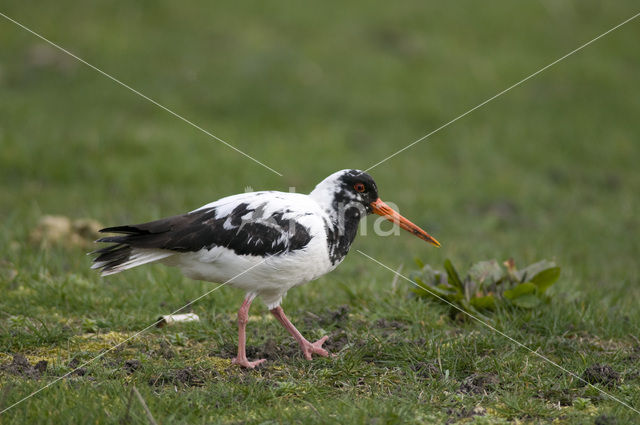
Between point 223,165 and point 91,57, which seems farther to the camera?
point 91,57

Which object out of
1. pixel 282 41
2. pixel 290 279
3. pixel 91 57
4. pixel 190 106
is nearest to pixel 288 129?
pixel 190 106

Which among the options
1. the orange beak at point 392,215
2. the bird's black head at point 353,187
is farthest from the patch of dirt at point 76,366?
the orange beak at point 392,215

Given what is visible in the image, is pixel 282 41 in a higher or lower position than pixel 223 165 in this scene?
higher

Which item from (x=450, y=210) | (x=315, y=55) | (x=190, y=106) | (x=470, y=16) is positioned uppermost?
(x=470, y=16)

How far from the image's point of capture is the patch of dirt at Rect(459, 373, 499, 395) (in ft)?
13.5

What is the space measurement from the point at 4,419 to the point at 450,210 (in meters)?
6.69

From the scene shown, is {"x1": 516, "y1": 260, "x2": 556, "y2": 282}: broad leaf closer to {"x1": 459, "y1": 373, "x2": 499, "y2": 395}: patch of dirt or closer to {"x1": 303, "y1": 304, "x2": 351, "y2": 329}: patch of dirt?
{"x1": 459, "y1": 373, "x2": 499, "y2": 395}: patch of dirt

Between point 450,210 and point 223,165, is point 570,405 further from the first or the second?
point 223,165

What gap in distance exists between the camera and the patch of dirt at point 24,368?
4.11 m

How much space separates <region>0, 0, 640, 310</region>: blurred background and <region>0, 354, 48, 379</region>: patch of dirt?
1.96 meters

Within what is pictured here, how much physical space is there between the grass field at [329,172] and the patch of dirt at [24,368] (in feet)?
0.07

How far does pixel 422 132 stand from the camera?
1111 cm

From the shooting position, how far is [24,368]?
4.22m

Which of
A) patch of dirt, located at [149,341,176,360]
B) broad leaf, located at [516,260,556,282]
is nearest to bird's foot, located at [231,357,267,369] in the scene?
patch of dirt, located at [149,341,176,360]
